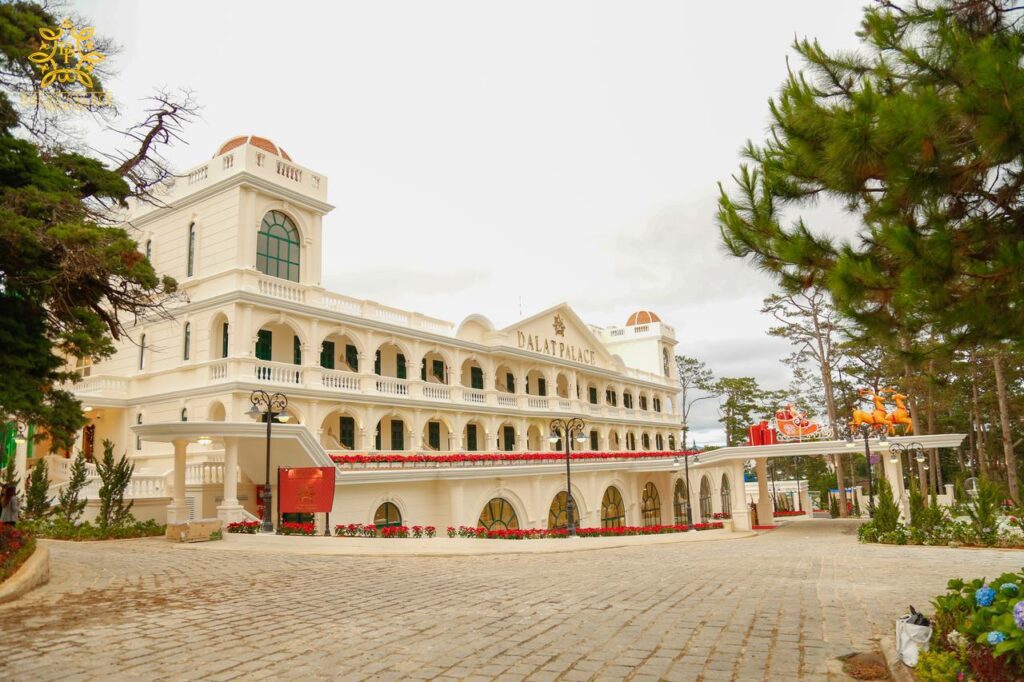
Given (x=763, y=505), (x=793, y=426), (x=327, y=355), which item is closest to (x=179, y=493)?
(x=327, y=355)

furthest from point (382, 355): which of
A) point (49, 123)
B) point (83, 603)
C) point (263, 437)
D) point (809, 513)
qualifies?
point (809, 513)

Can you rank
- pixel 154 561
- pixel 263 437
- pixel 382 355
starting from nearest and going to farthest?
pixel 154 561 → pixel 263 437 → pixel 382 355

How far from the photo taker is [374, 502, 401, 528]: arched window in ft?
86.3

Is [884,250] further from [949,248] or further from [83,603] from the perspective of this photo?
[83,603]

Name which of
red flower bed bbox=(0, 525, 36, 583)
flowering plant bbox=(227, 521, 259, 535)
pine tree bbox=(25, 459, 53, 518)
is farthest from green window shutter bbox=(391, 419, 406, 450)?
red flower bed bbox=(0, 525, 36, 583)

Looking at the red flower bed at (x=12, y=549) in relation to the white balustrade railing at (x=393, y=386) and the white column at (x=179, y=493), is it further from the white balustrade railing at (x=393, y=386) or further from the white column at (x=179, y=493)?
the white balustrade railing at (x=393, y=386)

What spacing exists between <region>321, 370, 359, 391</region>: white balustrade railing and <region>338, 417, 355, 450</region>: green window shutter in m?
1.75

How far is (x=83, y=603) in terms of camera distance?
359 inches

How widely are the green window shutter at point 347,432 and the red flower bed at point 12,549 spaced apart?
1655cm

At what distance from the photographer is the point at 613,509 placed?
40781mm

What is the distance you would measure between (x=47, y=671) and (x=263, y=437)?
1432cm

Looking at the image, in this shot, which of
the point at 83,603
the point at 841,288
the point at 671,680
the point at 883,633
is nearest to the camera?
the point at 671,680

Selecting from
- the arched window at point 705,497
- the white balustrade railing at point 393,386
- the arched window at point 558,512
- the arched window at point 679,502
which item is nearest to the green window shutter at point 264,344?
the white balustrade railing at point 393,386

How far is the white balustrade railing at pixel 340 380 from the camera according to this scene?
27.6 meters
